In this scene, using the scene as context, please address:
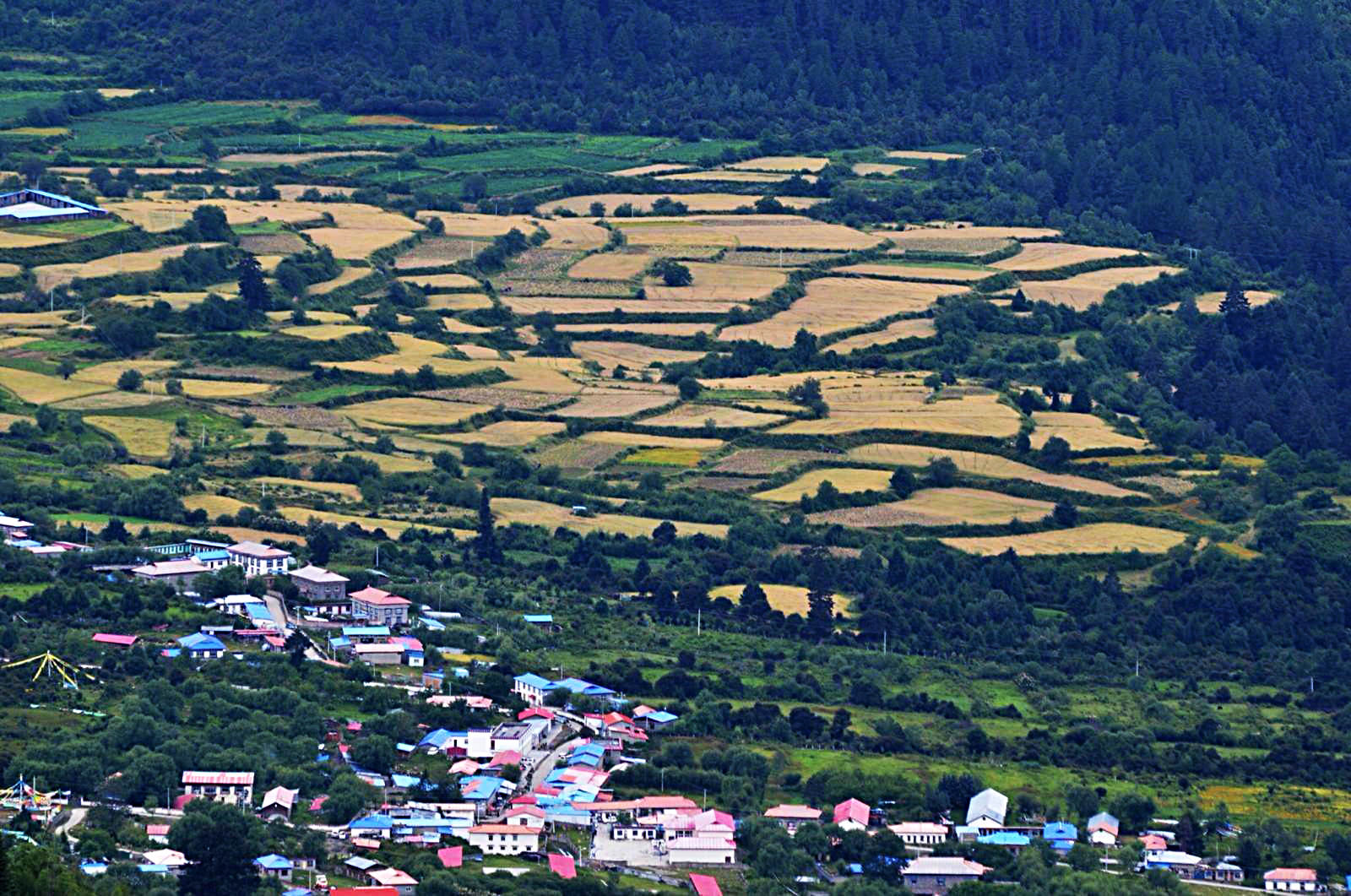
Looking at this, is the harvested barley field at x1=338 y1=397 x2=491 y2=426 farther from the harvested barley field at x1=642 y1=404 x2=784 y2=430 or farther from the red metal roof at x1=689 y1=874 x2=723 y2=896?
the red metal roof at x1=689 y1=874 x2=723 y2=896

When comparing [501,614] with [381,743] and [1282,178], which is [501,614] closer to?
[381,743]

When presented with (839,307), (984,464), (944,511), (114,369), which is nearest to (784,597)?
(944,511)

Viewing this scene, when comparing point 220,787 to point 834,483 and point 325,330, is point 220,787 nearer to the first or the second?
point 834,483

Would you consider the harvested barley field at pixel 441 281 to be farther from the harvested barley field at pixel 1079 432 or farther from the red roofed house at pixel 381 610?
the red roofed house at pixel 381 610

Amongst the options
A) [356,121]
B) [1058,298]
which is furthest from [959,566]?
[356,121]

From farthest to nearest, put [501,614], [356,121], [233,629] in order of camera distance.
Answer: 1. [356,121]
2. [501,614]
3. [233,629]
